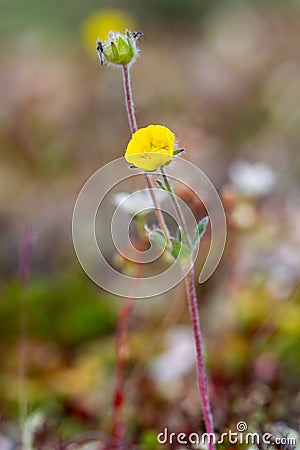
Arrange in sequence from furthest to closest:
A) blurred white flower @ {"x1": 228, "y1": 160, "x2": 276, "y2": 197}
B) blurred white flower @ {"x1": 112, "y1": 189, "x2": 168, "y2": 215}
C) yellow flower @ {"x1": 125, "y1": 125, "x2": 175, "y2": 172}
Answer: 1. blurred white flower @ {"x1": 228, "y1": 160, "x2": 276, "y2": 197}
2. blurred white flower @ {"x1": 112, "y1": 189, "x2": 168, "y2": 215}
3. yellow flower @ {"x1": 125, "y1": 125, "x2": 175, "y2": 172}

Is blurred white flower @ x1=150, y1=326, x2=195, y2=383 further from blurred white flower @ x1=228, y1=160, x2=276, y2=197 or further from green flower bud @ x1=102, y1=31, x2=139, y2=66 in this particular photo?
green flower bud @ x1=102, y1=31, x2=139, y2=66

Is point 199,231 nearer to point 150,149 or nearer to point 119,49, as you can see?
point 150,149

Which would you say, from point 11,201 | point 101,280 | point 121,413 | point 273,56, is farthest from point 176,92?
point 121,413

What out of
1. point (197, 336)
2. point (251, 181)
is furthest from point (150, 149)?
point (251, 181)

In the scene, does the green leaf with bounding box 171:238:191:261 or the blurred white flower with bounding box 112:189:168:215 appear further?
the blurred white flower with bounding box 112:189:168:215

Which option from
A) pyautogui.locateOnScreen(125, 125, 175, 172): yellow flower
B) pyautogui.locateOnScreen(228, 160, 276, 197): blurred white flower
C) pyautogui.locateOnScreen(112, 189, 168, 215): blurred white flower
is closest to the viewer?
pyautogui.locateOnScreen(125, 125, 175, 172): yellow flower

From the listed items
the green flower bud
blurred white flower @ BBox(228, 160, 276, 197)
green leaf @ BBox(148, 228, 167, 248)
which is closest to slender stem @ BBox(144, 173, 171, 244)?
green leaf @ BBox(148, 228, 167, 248)
